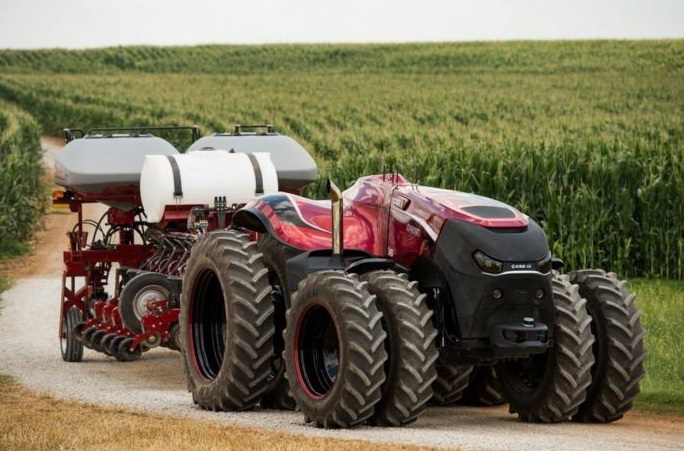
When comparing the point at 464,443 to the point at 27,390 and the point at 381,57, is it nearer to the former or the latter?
the point at 27,390

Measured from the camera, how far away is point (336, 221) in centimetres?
1147

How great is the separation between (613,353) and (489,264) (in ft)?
4.26

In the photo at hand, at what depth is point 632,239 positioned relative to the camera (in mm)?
24906

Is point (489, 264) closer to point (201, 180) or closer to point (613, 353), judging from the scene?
point (613, 353)

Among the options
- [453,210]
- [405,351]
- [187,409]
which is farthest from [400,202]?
[187,409]

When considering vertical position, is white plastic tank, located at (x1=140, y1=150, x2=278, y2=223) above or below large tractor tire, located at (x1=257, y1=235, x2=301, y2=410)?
above

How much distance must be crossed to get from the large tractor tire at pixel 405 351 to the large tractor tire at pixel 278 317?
5.11 ft

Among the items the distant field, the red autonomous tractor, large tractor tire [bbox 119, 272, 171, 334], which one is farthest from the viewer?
the distant field

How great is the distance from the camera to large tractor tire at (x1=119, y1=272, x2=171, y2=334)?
49.9 ft

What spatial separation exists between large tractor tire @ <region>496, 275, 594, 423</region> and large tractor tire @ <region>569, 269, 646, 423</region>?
0.67ft

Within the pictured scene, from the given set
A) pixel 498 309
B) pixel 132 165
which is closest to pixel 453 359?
pixel 498 309

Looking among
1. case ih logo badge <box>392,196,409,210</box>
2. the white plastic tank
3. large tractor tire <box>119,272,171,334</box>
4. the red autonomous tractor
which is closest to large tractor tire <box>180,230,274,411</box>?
the red autonomous tractor

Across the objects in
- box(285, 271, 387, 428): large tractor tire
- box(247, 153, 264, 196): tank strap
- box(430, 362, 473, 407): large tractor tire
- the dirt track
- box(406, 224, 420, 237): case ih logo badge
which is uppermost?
box(247, 153, 264, 196): tank strap

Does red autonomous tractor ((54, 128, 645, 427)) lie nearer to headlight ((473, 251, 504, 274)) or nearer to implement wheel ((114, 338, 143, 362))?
headlight ((473, 251, 504, 274))
